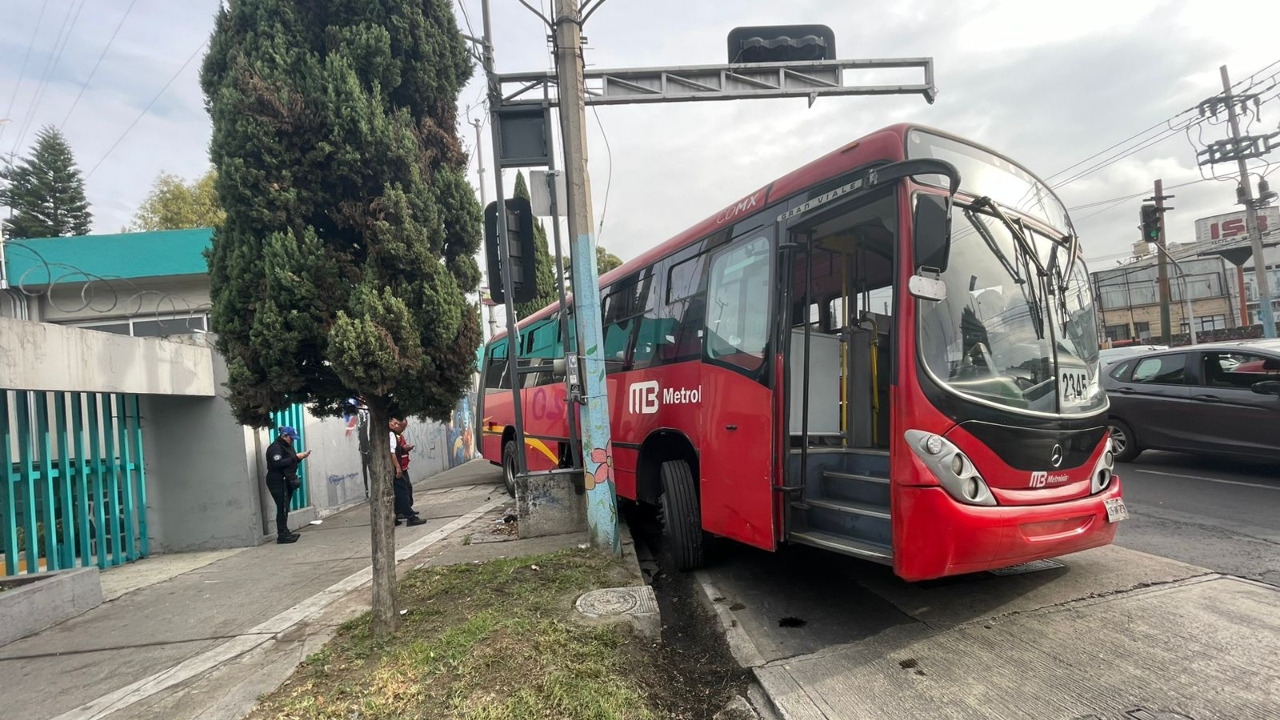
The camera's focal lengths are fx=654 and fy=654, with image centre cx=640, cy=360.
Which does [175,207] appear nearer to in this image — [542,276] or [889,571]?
[542,276]

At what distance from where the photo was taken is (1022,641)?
357cm

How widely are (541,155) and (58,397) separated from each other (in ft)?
17.4

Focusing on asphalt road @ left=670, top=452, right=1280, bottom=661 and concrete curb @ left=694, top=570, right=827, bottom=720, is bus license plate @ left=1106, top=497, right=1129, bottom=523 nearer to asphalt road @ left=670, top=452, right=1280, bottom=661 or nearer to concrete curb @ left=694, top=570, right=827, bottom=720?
asphalt road @ left=670, top=452, right=1280, bottom=661

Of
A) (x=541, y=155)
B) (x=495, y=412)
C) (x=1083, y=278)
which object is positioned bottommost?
(x=495, y=412)

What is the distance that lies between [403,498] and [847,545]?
21.9ft

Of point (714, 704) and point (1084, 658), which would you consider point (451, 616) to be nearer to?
point (714, 704)

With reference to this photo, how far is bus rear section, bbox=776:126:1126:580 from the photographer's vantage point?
3436 millimetres

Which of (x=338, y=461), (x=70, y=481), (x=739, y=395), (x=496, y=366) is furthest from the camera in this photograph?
(x=496, y=366)

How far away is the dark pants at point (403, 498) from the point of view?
8.75 meters

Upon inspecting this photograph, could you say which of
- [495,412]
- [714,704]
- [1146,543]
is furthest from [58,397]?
[1146,543]

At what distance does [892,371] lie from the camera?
3.55 metres

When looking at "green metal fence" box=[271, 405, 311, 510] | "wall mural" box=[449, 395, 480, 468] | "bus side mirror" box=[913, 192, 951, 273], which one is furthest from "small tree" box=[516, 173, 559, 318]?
"bus side mirror" box=[913, 192, 951, 273]

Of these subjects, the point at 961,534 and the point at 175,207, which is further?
the point at 175,207

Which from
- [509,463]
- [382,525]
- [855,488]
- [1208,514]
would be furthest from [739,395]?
[509,463]
